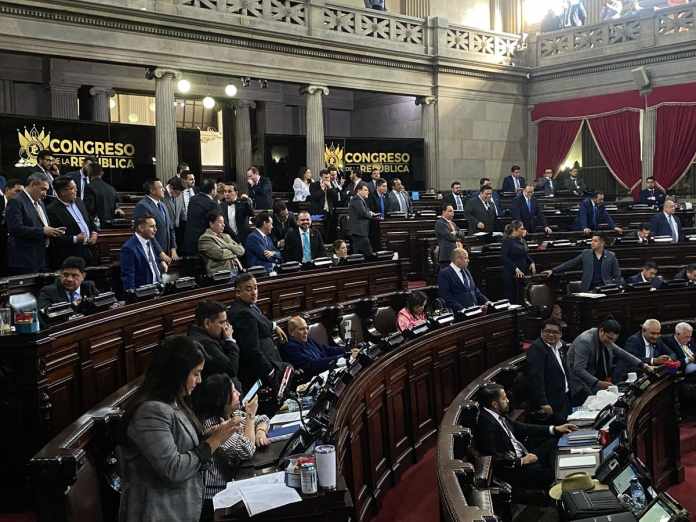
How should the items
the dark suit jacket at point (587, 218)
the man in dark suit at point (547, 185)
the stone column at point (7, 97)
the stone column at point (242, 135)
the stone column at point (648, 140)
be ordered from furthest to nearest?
the stone column at point (242, 135) → the stone column at point (648, 140) → the man in dark suit at point (547, 185) → the stone column at point (7, 97) → the dark suit jacket at point (587, 218)

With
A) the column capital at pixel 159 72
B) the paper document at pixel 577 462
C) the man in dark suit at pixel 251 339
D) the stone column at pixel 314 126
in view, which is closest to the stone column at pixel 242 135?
the stone column at pixel 314 126

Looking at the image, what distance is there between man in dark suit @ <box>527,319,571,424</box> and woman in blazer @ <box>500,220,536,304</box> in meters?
3.65

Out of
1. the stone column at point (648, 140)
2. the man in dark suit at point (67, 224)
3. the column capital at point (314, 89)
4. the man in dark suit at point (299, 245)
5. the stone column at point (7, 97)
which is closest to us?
the man in dark suit at point (67, 224)

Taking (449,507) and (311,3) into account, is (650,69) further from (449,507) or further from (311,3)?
(449,507)

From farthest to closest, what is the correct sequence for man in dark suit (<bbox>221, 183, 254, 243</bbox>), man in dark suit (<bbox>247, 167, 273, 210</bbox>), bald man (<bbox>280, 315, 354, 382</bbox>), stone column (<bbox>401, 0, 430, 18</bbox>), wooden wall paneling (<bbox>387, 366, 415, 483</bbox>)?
stone column (<bbox>401, 0, 430, 18</bbox>)
man in dark suit (<bbox>247, 167, 273, 210</bbox>)
man in dark suit (<bbox>221, 183, 254, 243</bbox>)
bald man (<bbox>280, 315, 354, 382</bbox>)
wooden wall paneling (<bbox>387, 366, 415, 483</bbox>)

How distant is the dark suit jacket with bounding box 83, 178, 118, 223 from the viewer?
863 centimetres

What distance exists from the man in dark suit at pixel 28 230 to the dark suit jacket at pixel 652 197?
40.2 ft

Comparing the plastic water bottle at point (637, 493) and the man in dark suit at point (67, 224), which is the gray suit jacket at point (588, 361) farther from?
the man in dark suit at point (67, 224)

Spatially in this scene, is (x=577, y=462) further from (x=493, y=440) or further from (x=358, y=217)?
(x=358, y=217)

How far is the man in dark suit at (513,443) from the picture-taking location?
4.81 metres

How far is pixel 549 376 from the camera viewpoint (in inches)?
248

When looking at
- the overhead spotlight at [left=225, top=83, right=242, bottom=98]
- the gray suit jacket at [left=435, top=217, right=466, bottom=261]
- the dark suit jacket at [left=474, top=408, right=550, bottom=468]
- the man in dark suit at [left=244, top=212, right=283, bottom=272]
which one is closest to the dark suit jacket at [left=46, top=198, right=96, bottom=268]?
the man in dark suit at [left=244, top=212, right=283, bottom=272]

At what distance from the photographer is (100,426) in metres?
3.42

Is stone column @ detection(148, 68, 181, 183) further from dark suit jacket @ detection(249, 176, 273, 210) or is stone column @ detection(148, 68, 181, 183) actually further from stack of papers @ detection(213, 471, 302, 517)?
stack of papers @ detection(213, 471, 302, 517)
